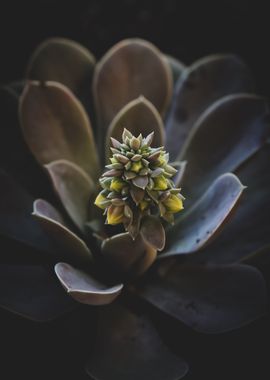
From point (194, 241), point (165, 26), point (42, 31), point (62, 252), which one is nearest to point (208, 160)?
point (194, 241)

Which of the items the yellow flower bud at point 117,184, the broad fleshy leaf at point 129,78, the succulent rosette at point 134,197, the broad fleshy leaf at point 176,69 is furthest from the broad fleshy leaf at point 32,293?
the broad fleshy leaf at point 176,69

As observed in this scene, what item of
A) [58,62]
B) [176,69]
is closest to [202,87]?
[176,69]

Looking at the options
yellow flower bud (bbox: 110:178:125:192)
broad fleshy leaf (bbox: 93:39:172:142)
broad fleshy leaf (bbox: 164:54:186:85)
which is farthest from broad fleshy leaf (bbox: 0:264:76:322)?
broad fleshy leaf (bbox: 164:54:186:85)

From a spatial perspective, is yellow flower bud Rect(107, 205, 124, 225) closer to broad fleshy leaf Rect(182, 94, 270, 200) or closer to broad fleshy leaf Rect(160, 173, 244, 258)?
broad fleshy leaf Rect(160, 173, 244, 258)

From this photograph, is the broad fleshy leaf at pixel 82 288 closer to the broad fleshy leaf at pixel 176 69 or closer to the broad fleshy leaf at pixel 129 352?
the broad fleshy leaf at pixel 129 352

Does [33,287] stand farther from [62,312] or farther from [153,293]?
[153,293]
